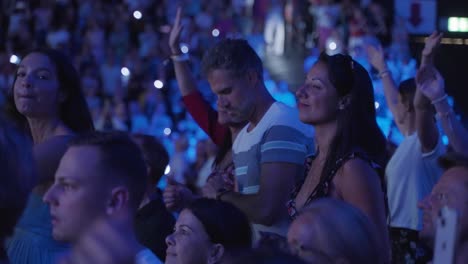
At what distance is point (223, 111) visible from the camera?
4355 mm

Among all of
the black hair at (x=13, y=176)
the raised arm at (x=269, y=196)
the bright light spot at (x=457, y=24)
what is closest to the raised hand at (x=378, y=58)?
the bright light spot at (x=457, y=24)

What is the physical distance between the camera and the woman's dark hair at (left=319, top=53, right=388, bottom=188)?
3.86 metres

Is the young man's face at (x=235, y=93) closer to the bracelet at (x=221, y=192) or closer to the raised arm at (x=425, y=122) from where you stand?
the bracelet at (x=221, y=192)

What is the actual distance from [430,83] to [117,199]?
7.00 feet

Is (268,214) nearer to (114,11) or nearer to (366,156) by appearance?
(366,156)

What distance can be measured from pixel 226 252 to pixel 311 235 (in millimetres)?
928

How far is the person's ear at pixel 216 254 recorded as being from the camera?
11.4 feet

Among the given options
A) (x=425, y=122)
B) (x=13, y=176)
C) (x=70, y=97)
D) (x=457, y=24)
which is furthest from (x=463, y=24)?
(x=13, y=176)

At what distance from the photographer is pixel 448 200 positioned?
2.90 meters

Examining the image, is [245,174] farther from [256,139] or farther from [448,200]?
[448,200]

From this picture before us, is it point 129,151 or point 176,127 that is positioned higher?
point 129,151

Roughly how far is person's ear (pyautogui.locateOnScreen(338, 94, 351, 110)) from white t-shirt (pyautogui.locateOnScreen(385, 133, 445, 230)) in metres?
1.15

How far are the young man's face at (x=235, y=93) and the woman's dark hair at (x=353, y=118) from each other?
14.7 inches

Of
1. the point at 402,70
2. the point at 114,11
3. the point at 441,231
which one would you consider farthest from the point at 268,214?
the point at 114,11
